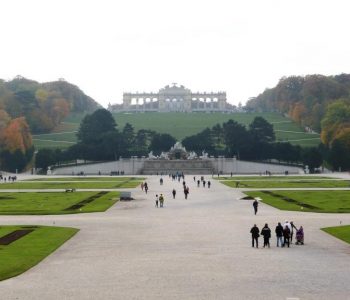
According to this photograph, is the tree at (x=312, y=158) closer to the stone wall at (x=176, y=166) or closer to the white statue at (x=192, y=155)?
the stone wall at (x=176, y=166)

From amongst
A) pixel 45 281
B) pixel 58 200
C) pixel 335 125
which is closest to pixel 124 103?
pixel 335 125

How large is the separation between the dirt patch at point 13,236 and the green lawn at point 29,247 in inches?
6.4

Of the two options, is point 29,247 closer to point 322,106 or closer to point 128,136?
point 128,136

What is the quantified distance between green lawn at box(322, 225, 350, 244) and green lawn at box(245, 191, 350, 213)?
22.1 ft

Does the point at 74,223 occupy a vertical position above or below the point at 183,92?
below

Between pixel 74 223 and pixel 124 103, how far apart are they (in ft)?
526

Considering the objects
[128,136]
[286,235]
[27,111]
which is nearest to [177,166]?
[128,136]

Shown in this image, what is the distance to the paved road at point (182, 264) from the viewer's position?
14008 millimetres

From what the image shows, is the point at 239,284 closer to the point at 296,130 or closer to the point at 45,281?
the point at 45,281

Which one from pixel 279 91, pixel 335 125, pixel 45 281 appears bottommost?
pixel 45 281

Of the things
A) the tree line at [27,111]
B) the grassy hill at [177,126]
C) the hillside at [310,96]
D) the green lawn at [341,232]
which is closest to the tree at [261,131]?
the grassy hill at [177,126]

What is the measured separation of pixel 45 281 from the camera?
1516cm

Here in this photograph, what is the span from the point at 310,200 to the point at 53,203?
47.6ft

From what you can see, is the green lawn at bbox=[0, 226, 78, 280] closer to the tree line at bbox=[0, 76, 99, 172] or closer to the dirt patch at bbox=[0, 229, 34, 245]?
the dirt patch at bbox=[0, 229, 34, 245]
